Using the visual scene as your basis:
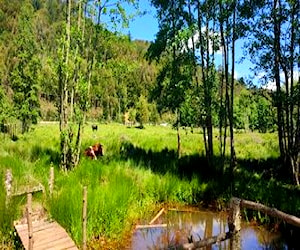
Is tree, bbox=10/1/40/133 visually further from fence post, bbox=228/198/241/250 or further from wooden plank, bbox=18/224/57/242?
fence post, bbox=228/198/241/250

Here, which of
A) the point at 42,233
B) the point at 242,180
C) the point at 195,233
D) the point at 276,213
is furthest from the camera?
the point at 242,180

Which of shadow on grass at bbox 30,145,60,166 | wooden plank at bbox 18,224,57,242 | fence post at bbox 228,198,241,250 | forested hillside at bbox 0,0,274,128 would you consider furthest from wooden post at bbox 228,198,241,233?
shadow on grass at bbox 30,145,60,166

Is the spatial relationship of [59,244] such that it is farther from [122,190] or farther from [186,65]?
[186,65]

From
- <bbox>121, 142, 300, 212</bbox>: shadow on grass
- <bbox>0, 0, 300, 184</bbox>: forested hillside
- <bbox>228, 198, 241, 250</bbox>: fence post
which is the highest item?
<bbox>0, 0, 300, 184</bbox>: forested hillside

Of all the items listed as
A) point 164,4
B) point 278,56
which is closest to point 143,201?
point 278,56

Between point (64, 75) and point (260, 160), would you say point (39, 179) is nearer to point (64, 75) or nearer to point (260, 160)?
point (64, 75)

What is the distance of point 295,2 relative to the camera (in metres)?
10.6

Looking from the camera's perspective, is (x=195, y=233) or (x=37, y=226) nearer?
(x=37, y=226)

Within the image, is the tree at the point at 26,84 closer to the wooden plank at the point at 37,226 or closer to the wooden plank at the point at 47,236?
the wooden plank at the point at 37,226

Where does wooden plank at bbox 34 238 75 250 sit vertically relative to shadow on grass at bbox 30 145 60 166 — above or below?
below

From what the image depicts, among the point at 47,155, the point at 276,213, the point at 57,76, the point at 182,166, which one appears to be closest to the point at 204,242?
the point at 276,213

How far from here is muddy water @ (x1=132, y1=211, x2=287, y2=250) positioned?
821 cm

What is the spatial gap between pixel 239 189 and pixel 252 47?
13.0 feet

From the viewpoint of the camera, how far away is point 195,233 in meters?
9.06
